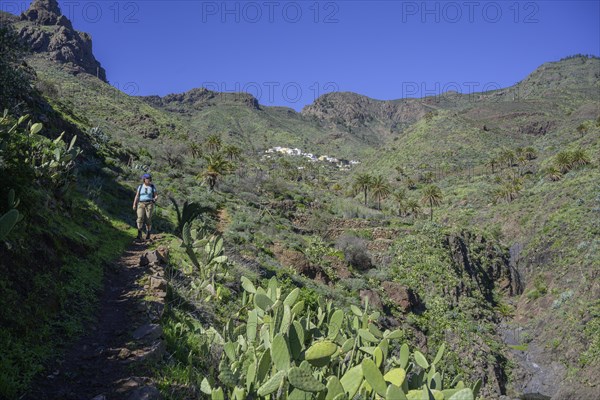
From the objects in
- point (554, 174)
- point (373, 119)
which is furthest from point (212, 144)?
point (373, 119)

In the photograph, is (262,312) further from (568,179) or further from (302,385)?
(568,179)

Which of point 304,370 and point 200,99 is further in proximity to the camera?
point 200,99

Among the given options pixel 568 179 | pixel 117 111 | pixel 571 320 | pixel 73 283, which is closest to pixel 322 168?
pixel 117 111

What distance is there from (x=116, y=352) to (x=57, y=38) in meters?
96.1

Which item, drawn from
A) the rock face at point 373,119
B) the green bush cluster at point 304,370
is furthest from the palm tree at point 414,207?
the rock face at point 373,119

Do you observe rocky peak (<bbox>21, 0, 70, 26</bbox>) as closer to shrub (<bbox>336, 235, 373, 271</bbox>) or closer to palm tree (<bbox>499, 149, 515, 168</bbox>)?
palm tree (<bbox>499, 149, 515, 168</bbox>)

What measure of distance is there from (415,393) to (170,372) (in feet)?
8.76

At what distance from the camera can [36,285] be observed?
180 inches

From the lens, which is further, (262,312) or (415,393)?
(262,312)

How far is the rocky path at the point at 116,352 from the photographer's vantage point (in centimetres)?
342

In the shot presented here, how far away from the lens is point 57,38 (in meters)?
80.1

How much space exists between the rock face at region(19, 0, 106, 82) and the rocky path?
3229 inches

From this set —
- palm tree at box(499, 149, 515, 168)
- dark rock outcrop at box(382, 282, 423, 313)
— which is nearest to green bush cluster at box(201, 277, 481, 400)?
dark rock outcrop at box(382, 282, 423, 313)

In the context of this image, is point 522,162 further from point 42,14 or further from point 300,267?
point 42,14
